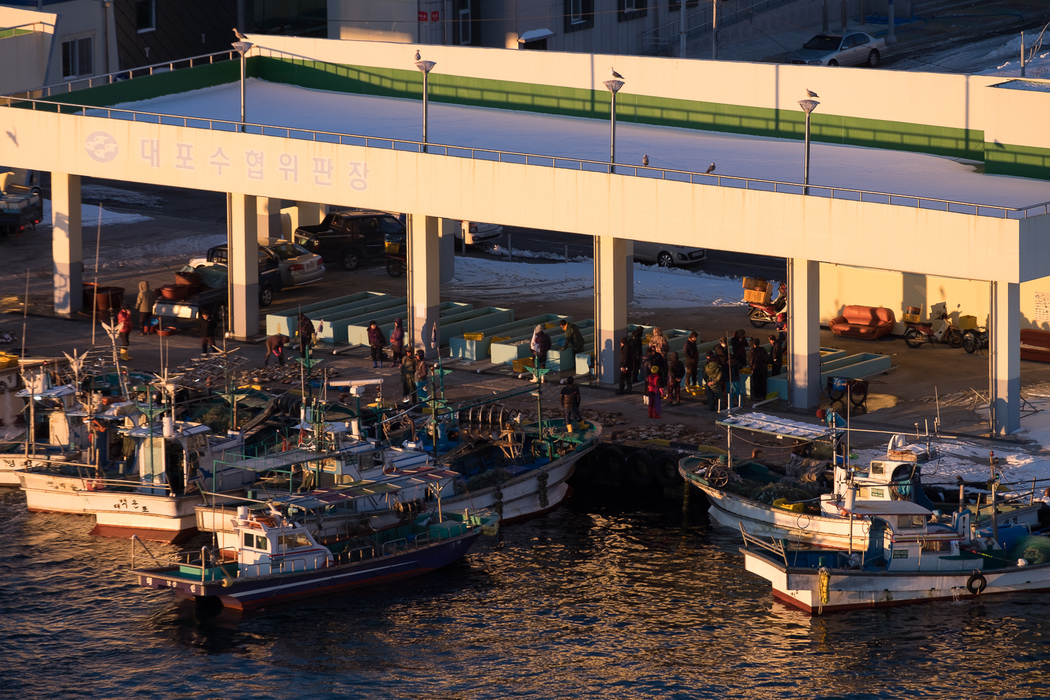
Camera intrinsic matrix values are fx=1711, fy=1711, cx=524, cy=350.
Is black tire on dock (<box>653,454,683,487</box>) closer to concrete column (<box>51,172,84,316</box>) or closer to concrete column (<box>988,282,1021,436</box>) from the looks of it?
concrete column (<box>988,282,1021,436</box>)

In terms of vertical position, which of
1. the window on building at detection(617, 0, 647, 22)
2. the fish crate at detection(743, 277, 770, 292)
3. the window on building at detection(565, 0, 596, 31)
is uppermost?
the window on building at detection(617, 0, 647, 22)

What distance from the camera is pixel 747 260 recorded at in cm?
7188

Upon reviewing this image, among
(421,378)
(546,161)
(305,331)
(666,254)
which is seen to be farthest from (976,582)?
(666,254)

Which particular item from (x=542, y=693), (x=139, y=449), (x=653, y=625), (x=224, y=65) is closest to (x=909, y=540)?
(x=653, y=625)

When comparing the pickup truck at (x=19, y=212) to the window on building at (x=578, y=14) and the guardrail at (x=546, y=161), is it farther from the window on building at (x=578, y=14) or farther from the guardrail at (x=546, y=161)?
the window on building at (x=578, y=14)

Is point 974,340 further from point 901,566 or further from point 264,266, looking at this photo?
point 264,266

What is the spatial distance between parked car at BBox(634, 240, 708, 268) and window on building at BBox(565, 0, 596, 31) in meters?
24.5

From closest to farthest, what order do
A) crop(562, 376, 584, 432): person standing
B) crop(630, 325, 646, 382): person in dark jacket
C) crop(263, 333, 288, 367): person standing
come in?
crop(562, 376, 584, 432): person standing
crop(630, 325, 646, 382): person in dark jacket
crop(263, 333, 288, 367): person standing

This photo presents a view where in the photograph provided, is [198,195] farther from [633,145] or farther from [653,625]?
[653,625]

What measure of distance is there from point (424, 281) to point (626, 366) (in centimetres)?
800

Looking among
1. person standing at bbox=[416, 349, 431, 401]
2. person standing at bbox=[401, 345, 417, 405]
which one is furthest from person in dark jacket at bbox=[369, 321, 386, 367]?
person standing at bbox=[416, 349, 431, 401]

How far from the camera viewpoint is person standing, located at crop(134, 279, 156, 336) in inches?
2359

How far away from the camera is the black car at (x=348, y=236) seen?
2724 inches

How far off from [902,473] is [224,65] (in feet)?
122
